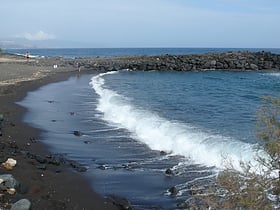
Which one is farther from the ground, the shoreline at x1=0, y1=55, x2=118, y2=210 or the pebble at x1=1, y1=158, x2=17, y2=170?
the pebble at x1=1, y1=158, x2=17, y2=170

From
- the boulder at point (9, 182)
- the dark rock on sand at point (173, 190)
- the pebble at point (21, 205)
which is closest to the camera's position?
the pebble at point (21, 205)

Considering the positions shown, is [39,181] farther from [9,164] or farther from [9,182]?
[9,164]

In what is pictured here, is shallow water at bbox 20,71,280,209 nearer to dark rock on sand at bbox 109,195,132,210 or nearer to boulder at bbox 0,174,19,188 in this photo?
dark rock on sand at bbox 109,195,132,210

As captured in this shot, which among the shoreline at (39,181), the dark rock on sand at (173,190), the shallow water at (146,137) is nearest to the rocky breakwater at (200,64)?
the shallow water at (146,137)

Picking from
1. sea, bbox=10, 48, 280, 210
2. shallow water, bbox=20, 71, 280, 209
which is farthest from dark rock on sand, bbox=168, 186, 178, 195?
shallow water, bbox=20, 71, 280, 209

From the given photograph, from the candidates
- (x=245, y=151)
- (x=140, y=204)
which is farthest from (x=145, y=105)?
(x=140, y=204)

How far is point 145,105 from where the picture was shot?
2381 cm

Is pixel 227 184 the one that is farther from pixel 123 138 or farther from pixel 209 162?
pixel 123 138

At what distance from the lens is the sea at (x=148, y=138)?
33.6ft

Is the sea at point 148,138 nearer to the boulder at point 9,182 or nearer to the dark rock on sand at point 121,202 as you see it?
the dark rock on sand at point 121,202

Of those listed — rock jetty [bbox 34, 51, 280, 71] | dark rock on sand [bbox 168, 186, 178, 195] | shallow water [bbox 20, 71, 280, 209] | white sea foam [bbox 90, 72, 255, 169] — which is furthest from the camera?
rock jetty [bbox 34, 51, 280, 71]

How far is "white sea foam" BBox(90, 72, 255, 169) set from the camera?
12406mm

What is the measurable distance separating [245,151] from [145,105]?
11.7 meters

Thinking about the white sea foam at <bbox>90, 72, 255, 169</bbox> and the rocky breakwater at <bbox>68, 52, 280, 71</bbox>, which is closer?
the white sea foam at <bbox>90, 72, 255, 169</bbox>
